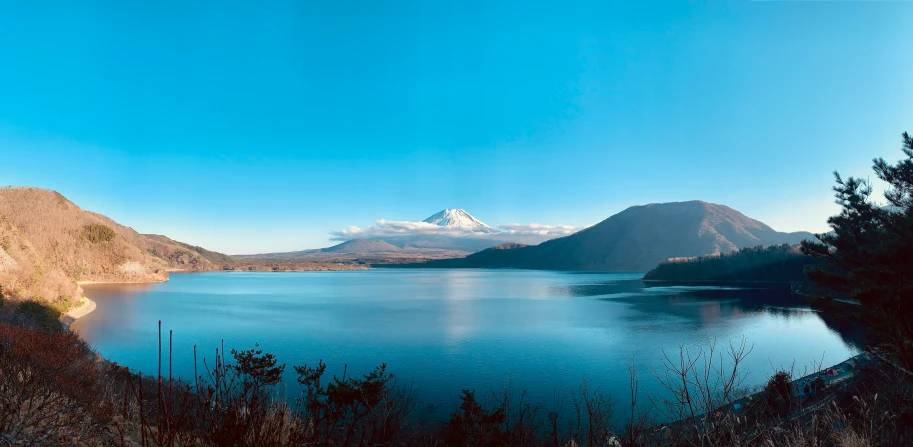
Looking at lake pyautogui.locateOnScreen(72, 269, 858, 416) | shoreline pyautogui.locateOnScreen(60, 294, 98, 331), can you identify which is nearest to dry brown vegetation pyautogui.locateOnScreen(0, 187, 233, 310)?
shoreline pyautogui.locateOnScreen(60, 294, 98, 331)

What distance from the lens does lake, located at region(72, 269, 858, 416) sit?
1950 centimetres

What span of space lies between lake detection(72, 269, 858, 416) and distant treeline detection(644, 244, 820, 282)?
35450 millimetres

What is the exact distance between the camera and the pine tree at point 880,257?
11.9 m

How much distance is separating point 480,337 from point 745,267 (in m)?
80.9

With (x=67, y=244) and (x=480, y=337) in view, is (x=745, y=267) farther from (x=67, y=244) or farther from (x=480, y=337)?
(x=67, y=244)

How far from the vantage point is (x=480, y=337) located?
28188 mm

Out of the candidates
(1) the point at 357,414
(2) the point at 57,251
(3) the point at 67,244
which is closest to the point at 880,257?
(1) the point at 357,414

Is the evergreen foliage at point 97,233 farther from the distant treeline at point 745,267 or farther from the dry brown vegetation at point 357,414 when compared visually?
the distant treeline at point 745,267

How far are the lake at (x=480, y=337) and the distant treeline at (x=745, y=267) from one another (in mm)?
Result: 35450

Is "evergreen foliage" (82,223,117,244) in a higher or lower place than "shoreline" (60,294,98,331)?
higher

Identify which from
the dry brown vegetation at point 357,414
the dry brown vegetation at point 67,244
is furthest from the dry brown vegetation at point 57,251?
the dry brown vegetation at point 357,414

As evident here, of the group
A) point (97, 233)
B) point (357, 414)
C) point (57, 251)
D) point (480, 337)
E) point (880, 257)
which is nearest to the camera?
point (357, 414)

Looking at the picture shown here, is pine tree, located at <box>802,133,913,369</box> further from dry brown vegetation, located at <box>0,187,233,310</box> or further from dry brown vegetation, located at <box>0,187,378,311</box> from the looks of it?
dry brown vegetation, located at <box>0,187,233,310</box>

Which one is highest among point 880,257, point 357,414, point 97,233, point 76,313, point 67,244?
point 97,233
